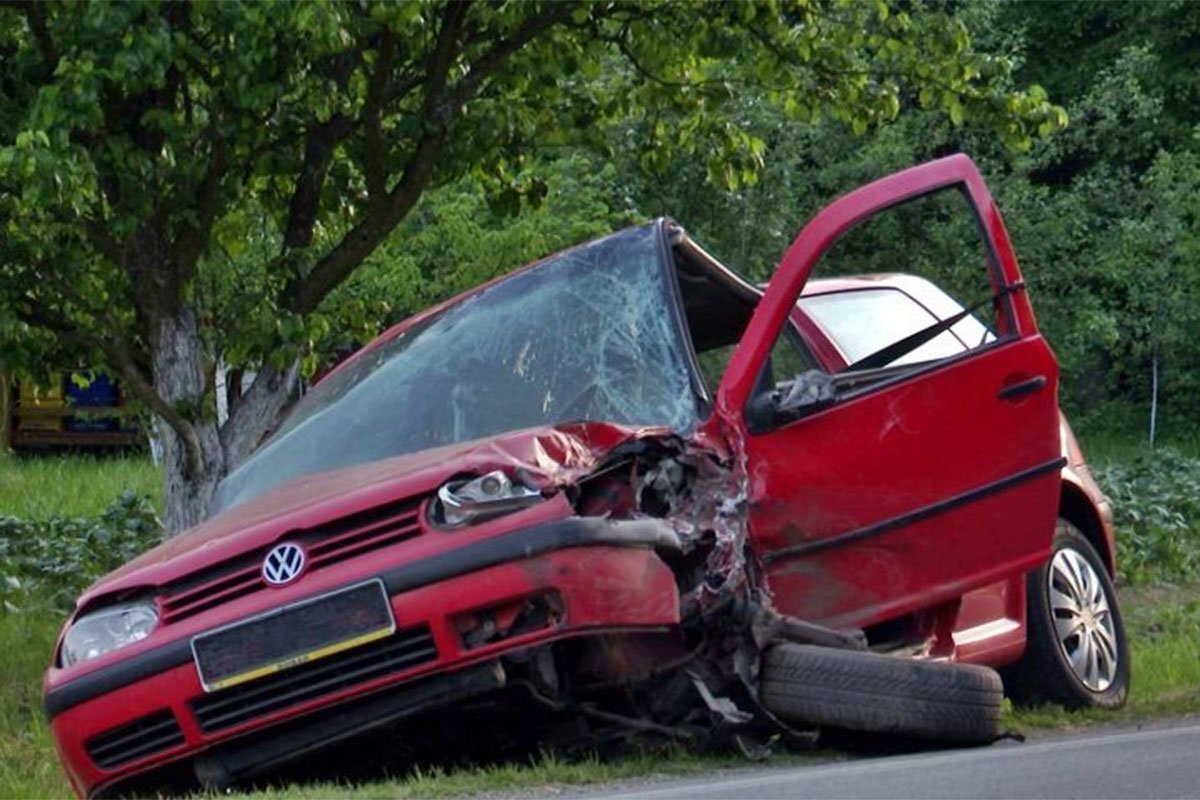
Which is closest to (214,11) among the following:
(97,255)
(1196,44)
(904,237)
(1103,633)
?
(97,255)

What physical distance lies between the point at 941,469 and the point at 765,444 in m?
0.68

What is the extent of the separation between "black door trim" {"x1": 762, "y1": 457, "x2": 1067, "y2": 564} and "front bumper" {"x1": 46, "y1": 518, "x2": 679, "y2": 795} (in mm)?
682

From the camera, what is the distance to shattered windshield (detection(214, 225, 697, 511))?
287 inches

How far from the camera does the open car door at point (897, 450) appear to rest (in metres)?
7.11

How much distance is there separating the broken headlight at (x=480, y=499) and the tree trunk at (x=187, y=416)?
16.9ft

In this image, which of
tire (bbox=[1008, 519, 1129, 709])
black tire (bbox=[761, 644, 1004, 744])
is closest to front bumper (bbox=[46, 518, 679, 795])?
black tire (bbox=[761, 644, 1004, 744])

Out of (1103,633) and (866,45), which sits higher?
(866,45)

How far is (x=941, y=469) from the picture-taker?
739 cm

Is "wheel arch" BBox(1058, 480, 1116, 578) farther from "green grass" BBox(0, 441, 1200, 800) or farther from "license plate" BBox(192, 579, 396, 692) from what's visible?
"license plate" BBox(192, 579, 396, 692)

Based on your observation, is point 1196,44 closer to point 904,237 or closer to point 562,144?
point 904,237

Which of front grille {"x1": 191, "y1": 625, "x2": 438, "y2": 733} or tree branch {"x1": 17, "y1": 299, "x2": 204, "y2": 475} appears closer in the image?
front grille {"x1": 191, "y1": 625, "x2": 438, "y2": 733}

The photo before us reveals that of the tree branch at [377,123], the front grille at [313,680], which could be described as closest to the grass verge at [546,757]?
the front grille at [313,680]

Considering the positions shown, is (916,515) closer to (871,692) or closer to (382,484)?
(871,692)

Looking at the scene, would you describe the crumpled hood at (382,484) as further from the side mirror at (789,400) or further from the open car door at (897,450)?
the open car door at (897,450)
